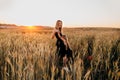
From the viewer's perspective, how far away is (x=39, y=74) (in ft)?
5.38

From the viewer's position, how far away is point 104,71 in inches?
83.9

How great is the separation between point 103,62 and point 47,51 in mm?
529

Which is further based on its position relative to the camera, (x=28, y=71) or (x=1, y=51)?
(x=1, y=51)

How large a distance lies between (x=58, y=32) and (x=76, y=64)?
1492 millimetres

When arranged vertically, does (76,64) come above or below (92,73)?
above

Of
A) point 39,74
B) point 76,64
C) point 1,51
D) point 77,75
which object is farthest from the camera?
point 1,51

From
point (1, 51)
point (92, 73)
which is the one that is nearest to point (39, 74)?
point (92, 73)

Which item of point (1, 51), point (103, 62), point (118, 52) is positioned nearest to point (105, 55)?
point (103, 62)

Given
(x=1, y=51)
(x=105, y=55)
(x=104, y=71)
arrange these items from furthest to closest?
1. (x=105, y=55)
2. (x=1, y=51)
3. (x=104, y=71)

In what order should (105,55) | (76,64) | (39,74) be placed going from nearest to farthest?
(76,64)
(39,74)
(105,55)

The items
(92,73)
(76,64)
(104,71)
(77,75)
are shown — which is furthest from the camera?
(104,71)

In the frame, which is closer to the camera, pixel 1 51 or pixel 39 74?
pixel 39 74

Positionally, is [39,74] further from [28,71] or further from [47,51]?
[47,51]

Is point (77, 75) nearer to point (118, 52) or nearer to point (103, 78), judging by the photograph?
point (103, 78)
